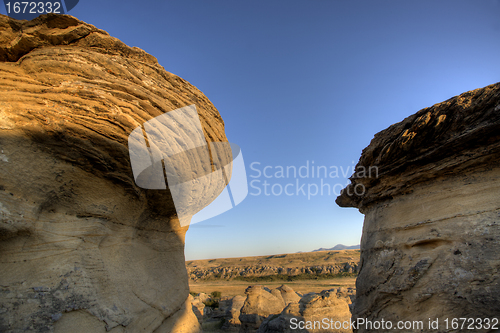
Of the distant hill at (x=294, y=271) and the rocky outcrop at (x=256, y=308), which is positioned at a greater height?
the rocky outcrop at (x=256, y=308)

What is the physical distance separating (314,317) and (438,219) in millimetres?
7813

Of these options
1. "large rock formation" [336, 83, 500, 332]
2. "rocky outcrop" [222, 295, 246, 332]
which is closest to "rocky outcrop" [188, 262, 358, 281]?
"rocky outcrop" [222, 295, 246, 332]

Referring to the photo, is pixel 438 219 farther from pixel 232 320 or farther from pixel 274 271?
pixel 274 271

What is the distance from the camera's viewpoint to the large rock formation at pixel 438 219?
2.96m

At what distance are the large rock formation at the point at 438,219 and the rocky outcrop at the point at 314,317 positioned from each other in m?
5.52

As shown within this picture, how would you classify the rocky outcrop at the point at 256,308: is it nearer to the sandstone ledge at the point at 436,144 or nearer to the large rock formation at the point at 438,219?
the large rock formation at the point at 438,219

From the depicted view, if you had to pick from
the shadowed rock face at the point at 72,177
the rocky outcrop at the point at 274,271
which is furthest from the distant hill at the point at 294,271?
the shadowed rock face at the point at 72,177

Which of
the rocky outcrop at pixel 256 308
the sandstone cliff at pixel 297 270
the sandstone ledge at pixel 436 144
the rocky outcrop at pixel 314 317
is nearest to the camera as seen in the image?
the sandstone ledge at pixel 436 144

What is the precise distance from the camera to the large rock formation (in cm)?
296

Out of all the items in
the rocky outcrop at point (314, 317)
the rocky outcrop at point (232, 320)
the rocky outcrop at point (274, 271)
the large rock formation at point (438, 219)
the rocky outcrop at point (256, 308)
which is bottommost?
the rocky outcrop at point (274, 271)

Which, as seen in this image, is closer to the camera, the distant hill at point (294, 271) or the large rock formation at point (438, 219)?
the large rock formation at point (438, 219)

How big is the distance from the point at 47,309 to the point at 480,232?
527cm

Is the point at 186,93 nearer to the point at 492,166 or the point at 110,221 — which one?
the point at 110,221

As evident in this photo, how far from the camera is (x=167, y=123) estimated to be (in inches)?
135
